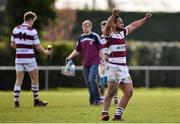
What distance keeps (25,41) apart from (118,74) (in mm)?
4790

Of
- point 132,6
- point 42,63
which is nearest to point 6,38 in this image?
point 42,63

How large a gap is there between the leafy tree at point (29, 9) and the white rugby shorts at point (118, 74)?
21266 millimetres

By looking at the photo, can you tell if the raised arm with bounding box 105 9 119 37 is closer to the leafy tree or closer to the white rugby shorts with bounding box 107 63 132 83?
the white rugby shorts with bounding box 107 63 132 83

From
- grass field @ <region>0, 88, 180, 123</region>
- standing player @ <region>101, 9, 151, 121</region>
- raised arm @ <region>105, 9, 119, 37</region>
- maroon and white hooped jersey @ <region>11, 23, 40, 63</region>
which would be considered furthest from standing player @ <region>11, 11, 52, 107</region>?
raised arm @ <region>105, 9, 119, 37</region>

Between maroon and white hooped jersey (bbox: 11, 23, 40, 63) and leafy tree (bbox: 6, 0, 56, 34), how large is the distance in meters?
16.7

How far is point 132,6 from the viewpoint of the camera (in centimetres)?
5591

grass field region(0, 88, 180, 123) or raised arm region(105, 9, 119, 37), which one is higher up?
raised arm region(105, 9, 119, 37)

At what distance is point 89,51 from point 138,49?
57.7 feet

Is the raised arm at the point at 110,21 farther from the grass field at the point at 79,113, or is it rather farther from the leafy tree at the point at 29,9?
the leafy tree at the point at 29,9

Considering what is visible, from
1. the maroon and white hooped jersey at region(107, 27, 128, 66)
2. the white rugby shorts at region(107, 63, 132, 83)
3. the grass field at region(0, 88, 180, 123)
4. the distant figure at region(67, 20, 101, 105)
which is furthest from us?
the distant figure at region(67, 20, 101, 105)

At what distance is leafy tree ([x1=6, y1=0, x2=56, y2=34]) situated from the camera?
127 ft

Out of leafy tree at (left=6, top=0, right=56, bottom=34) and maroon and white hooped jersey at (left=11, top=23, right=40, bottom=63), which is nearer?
maroon and white hooped jersey at (left=11, top=23, right=40, bottom=63)

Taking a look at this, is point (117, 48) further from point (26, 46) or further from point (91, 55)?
point (91, 55)

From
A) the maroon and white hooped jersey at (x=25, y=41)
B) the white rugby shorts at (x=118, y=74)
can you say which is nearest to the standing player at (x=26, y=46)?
the maroon and white hooped jersey at (x=25, y=41)
